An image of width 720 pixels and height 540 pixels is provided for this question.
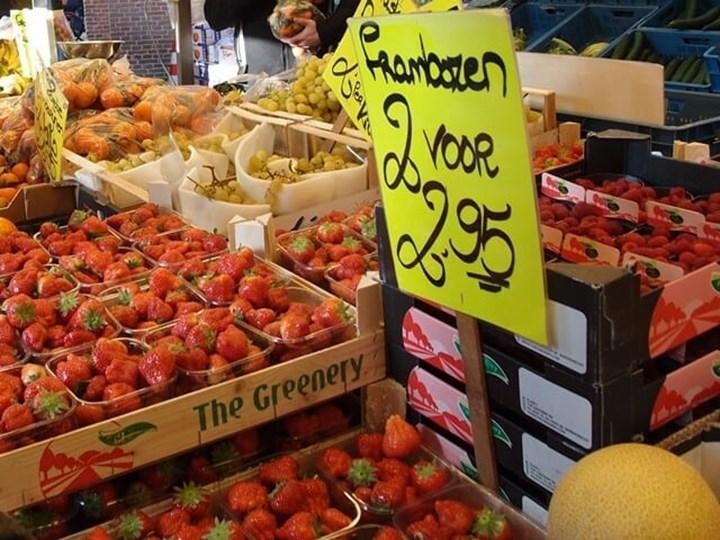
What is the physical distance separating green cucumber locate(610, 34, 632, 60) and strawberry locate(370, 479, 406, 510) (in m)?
3.93

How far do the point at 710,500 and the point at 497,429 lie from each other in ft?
1.43

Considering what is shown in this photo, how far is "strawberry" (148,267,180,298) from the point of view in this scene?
6.59 feet

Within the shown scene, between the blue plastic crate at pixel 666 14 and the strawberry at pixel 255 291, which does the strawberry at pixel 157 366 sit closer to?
the strawberry at pixel 255 291

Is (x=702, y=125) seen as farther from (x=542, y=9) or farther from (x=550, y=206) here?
(x=542, y=9)

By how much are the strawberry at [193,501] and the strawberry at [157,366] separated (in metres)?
0.19

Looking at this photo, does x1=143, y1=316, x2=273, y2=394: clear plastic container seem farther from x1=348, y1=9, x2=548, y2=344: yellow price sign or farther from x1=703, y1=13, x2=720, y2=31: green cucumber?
x1=703, y1=13, x2=720, y2=31: green cucumber

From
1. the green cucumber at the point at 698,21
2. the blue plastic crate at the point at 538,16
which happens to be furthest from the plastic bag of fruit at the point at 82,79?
the green cucumber at the point at 698,21

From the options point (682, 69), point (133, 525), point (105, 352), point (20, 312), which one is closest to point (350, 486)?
point (133, 525)

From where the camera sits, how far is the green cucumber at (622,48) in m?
5.02

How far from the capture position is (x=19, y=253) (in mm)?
2340

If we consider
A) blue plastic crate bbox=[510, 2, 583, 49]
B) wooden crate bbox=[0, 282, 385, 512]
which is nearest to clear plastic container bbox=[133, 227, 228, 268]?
wooden crate bbox=[0, 282, 385, 512]

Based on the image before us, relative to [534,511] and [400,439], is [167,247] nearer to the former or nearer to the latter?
[400,439]

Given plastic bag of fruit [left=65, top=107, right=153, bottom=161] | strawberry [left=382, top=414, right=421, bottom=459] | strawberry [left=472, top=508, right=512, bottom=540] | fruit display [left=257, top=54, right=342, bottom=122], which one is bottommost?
strawberry [left=472, top=508, right=512, bottom=540]

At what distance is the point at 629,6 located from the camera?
5.59 metres
